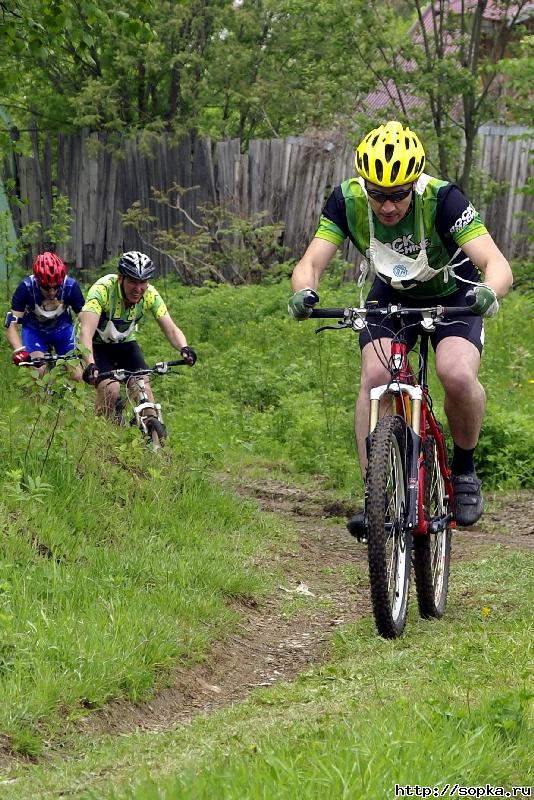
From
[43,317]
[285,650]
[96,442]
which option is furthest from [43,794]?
[43,317]

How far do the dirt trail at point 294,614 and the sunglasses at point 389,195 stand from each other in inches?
84.5

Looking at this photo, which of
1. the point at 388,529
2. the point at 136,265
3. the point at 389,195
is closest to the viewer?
the point at 388,529

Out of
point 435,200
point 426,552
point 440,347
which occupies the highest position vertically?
point 435,200

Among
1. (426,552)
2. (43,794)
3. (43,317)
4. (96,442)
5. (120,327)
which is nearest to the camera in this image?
(43,794)

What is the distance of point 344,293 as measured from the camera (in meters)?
17.3

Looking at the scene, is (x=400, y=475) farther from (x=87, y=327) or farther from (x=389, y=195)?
(x=87, y=327)

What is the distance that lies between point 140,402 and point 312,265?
12.8 ft

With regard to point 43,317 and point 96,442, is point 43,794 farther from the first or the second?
point 43,317

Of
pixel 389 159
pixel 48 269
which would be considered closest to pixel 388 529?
pixel 389 159

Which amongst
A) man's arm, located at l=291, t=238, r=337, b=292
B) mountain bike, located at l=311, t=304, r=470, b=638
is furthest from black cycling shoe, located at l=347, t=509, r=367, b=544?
man's arm, located at l=291, t=238, r=337, b=292

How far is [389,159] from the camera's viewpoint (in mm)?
6297

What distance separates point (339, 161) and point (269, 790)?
17.6m

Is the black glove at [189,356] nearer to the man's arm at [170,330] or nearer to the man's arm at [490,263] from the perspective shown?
the man's arm at [170,330]

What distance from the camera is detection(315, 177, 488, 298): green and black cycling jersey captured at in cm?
653
